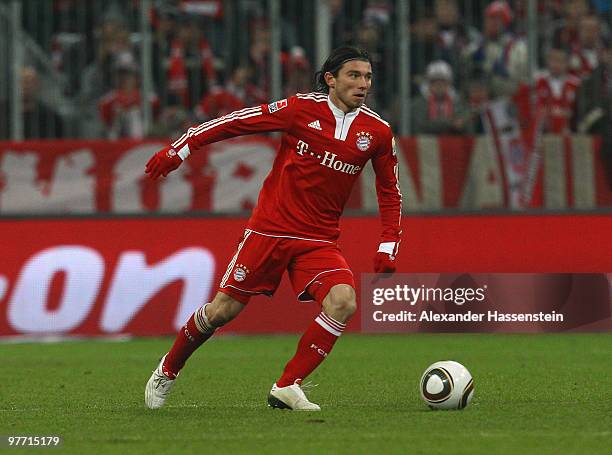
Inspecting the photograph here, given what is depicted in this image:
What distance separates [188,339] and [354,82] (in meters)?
1.83

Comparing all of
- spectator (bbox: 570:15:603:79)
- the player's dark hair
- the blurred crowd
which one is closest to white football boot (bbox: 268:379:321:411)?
the player's dark hair

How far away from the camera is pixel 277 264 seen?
8492 millimetres

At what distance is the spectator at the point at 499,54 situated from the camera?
48.6 feet

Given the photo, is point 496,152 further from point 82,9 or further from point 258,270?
point 258,270

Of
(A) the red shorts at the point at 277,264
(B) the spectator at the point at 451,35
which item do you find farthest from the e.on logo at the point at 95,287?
(A) the red shorts at the point at 277,264

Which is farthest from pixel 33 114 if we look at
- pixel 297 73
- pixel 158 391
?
pixel 158 391

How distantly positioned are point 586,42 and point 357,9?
8.07 feet

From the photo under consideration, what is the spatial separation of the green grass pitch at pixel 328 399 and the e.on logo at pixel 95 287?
304 millimetres

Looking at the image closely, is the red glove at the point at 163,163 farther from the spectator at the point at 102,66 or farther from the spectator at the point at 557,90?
the spectator at the point at 557,90

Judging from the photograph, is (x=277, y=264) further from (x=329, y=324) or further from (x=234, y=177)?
(x=234, y=177)

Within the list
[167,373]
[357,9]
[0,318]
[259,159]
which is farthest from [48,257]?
[167,373]

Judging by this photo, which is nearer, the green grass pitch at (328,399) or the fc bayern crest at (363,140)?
the green grass pitch at (328,399)

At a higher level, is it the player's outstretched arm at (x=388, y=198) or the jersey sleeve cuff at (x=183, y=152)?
the jersey sleeve cuff at (x=183, y=152)

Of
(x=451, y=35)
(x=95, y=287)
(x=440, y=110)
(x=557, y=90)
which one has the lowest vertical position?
(x=95, y=287)
